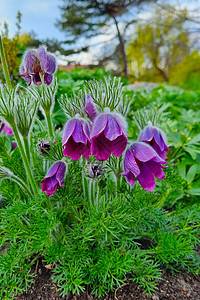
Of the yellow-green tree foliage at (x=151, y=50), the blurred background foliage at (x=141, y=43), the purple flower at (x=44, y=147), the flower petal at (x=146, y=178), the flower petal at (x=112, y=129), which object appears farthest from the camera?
the yellow-green tree foliage at (x=151, y=50)

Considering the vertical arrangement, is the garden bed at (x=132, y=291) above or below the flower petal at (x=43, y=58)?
below

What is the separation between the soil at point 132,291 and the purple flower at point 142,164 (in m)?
0.47

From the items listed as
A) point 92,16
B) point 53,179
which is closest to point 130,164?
point 53,179

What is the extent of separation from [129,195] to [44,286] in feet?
1.69

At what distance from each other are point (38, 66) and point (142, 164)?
541mm

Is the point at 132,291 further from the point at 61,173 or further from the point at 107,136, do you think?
the point at 107,136

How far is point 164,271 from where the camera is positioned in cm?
113

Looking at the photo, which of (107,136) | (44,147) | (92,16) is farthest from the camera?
(92,16)

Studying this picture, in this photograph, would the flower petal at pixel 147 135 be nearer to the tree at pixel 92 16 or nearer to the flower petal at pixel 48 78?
the flower petal at pixel 48 78

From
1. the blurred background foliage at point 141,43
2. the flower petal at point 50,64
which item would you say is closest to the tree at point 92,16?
the blurred background foliage at point 141,43

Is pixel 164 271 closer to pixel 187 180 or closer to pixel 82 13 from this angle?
pixel 187 180

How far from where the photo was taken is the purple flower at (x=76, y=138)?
0.79 meters

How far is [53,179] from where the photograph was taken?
2.89 feet

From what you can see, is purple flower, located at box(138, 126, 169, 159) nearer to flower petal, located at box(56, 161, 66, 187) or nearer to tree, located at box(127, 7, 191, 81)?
flower petal, located at box(56, 161, 66, 187)
